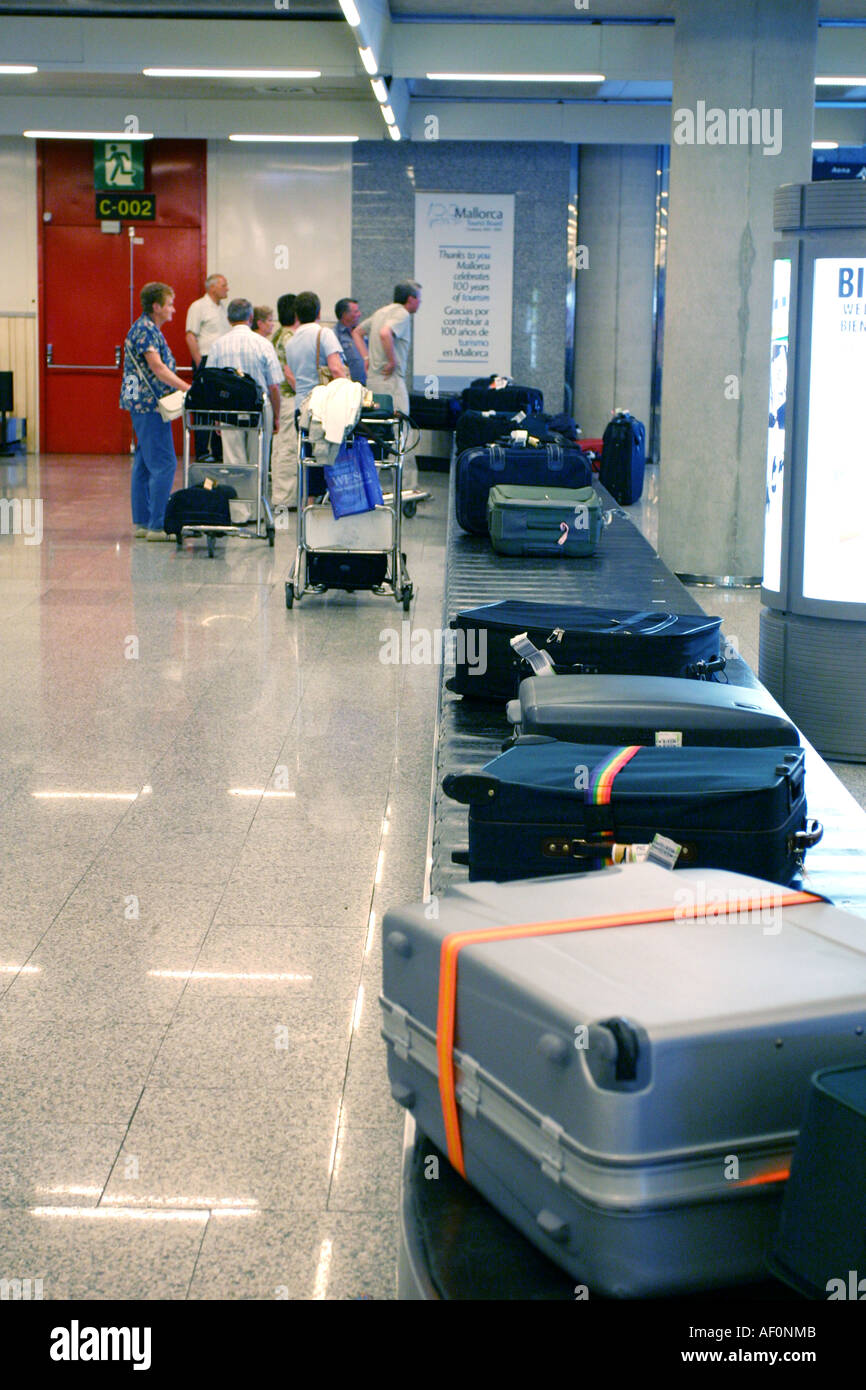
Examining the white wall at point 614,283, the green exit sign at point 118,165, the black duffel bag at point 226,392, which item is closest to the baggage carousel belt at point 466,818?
the black duffel bag at point 226,392

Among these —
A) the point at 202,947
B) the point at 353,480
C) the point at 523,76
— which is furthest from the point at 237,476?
the point at 202,947

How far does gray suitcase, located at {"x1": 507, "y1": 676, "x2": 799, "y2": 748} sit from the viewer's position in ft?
9.73

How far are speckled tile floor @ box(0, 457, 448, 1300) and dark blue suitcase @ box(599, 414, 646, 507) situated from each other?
19.4 feet

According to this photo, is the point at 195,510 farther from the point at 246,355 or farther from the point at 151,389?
the point at 246,355

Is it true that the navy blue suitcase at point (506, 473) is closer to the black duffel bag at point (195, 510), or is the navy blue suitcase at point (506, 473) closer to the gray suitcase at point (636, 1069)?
the black duffel bag at point (195, 510)

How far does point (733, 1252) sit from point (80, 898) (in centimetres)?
258

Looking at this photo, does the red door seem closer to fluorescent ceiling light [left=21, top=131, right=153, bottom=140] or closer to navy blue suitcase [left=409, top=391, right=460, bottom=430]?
fluorescent ceiling light [left=21, top=131, right=153, bottom=140]

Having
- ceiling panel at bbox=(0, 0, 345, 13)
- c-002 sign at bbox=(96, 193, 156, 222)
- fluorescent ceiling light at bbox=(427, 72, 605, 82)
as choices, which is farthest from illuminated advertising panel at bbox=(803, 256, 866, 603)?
c-002 sign at bbox=(96, 193, 156, 222)

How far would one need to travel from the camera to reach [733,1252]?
1.51m

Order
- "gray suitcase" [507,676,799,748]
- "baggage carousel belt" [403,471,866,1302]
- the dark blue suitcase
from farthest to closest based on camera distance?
the dark blue suitcase
"gray suitcase" [507,676,799,748]
"baggage carousel belt" [403,471,866,1302]
